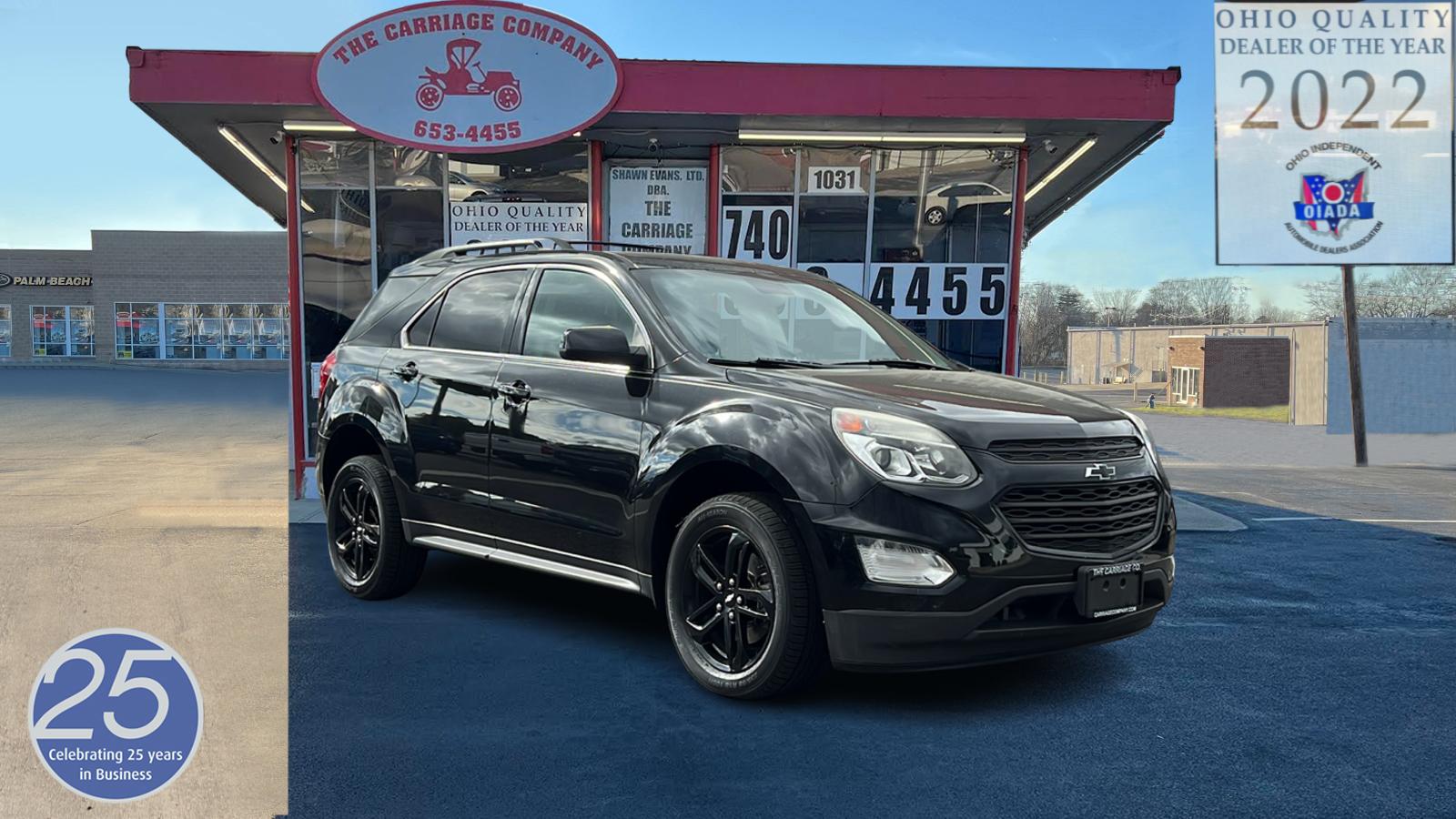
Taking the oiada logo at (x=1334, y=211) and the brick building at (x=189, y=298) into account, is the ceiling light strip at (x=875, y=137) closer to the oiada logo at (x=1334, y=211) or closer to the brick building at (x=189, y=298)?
the oiada logo at (x=1334, y=211)

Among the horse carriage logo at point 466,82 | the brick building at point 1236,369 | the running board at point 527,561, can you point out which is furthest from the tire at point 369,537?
the brick building at point 1236,369

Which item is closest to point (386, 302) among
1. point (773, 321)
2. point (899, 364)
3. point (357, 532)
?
point (357, 532)

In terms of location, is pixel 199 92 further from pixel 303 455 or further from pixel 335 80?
pixel 303 455

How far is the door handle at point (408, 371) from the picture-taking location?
6.18 meters

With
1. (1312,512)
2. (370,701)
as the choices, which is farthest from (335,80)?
(1312,512)

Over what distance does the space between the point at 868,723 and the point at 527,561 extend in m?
2.01

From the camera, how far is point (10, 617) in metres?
5.89

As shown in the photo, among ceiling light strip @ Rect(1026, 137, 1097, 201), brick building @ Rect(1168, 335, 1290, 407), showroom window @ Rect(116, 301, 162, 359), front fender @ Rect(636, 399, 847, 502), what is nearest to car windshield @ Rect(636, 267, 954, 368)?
front fender @ Rect(636, 399, 847, 502)

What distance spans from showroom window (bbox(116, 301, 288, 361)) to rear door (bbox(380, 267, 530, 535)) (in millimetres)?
50466

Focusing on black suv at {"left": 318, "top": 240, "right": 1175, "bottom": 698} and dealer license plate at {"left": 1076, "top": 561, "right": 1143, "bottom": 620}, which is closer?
black suv at {"left": 318, "top": 240, "right": 1175, "bottom": 698}

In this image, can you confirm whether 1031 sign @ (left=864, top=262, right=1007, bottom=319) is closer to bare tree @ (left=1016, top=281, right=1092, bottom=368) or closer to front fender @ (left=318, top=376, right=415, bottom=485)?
A: front fender @ (left=318, top=376, right=415, bottom=485)

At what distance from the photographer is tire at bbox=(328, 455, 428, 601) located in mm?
6238

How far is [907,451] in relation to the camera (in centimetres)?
414

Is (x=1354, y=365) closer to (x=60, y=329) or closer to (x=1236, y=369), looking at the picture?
(x=1236, y=369)
